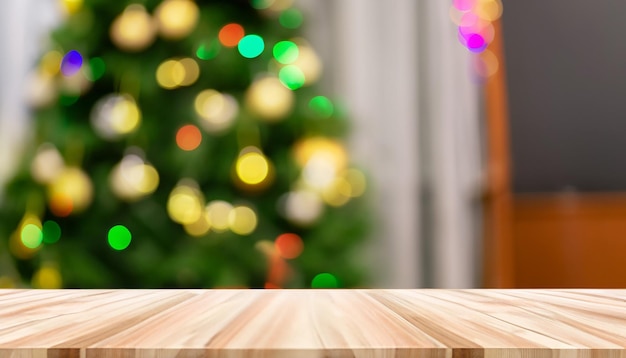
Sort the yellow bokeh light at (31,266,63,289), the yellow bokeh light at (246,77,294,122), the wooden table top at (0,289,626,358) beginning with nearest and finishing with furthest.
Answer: the wooden table top at (0,289,626,358) < the yellow bokeh light at (31,266,63,289) < the yellow bokeh light at (246,77,294,122)

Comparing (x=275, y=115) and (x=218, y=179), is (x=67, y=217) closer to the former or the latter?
(x=218, y=179)

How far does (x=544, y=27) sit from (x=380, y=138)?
0.80 metres

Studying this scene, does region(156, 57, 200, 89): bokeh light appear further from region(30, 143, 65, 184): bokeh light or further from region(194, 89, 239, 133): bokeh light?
region(30, 143, 65, 184): bokeh light

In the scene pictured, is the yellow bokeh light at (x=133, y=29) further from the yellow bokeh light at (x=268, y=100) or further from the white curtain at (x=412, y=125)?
the white curtain at (x=412, y=125)

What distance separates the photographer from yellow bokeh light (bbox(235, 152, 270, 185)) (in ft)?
5.85

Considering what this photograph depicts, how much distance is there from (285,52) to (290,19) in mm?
127

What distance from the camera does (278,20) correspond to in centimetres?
200

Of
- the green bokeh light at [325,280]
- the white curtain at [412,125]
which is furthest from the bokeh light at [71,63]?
the green bokeh light at [325,280]

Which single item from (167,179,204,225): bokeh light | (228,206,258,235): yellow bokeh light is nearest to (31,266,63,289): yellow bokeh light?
(167,179,204,225): bokeh light

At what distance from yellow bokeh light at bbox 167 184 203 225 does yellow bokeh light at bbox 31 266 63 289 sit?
12.8 inches

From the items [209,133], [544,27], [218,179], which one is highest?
[544,27]

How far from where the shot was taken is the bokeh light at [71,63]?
6.15ft

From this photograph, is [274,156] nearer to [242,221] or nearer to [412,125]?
[242,221]

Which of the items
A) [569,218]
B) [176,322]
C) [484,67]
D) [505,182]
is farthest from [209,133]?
[176,322]
